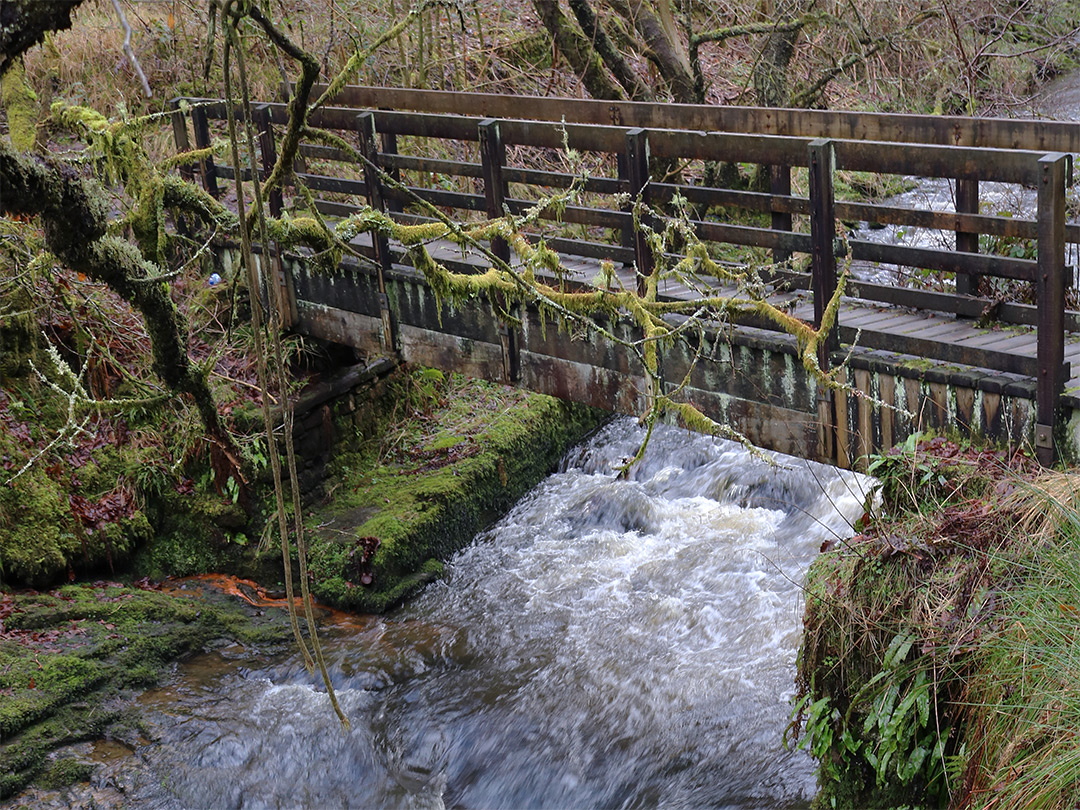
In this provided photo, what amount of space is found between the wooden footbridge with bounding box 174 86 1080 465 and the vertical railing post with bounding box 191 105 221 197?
0.29 m

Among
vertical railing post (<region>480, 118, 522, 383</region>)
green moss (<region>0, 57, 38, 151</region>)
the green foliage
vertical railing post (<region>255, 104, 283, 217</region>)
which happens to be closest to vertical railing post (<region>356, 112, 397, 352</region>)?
vertical railing post (<region>480, 118, 522, 383</region>)

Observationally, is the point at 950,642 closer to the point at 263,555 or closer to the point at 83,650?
the point at 83,650

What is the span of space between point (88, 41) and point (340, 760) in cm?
1099

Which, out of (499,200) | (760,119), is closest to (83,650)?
(499,200)

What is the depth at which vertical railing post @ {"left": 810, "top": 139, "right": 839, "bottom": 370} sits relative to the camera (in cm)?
542

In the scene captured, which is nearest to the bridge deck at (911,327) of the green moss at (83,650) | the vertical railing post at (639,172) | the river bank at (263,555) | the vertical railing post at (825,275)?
the vertical railing post at (825,275)

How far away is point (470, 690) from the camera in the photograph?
7133 mm

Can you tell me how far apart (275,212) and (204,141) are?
1131mm

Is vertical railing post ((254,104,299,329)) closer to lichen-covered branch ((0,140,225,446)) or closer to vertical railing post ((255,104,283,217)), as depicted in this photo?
vertical railing post ((255,104,283,217))

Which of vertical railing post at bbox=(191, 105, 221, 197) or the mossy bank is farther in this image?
vertical railing post at bbox=(191, 105, 221, 197)

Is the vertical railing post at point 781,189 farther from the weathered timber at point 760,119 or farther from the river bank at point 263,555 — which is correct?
the river bank at point 263,555

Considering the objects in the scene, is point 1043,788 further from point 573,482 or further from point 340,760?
point 573,482

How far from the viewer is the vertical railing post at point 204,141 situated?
9.34 meters

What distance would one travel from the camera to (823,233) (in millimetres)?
5551
